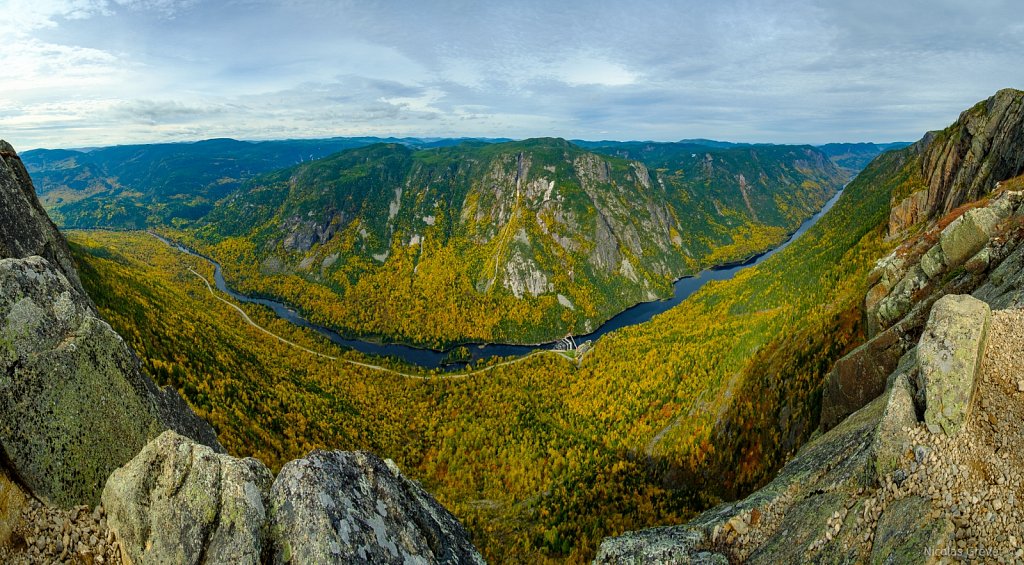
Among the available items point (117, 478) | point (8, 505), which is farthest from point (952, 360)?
point (8, 505)

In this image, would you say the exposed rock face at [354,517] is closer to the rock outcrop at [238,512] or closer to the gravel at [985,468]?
the rock outcrop at [238,512]

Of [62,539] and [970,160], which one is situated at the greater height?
[970,160]

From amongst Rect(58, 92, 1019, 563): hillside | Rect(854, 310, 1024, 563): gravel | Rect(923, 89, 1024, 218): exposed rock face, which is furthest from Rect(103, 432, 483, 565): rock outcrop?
Rect(923, 89, 1024, 218): exposed rock face

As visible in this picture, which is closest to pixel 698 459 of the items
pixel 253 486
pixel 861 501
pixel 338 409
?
pixel 861 501

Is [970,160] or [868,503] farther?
[970,160]

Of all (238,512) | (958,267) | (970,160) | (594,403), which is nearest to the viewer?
(238,512)

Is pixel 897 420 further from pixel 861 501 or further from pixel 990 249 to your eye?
pixel 990 249

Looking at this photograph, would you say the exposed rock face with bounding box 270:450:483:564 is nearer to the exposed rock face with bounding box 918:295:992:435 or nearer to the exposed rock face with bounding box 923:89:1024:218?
the exposed rock face with bounding box 918:295:992:435

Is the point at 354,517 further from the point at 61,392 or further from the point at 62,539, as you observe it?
the point at 61,392
